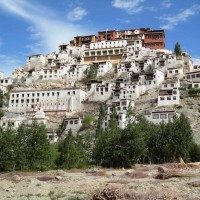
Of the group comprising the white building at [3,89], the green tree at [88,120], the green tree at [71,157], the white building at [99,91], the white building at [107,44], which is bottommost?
the green tree at [71,157]

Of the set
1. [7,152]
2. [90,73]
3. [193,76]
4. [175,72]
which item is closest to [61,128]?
[90,73]

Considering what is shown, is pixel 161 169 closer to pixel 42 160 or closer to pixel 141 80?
pixel 42 160

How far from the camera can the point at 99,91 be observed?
9494 centimetres

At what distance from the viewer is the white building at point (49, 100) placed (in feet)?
308

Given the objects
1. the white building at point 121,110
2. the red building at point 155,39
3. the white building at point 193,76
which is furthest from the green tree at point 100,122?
the red building at point 155,39

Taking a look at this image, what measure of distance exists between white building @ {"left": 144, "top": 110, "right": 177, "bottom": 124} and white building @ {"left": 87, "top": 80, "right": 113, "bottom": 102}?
59.9 ft

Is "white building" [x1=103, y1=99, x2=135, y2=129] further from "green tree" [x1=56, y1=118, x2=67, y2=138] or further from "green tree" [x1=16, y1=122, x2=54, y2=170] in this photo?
"green tree" [x1=16, y1=122, x2=54, y2=170]

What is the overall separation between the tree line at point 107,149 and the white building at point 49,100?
30.6 metres

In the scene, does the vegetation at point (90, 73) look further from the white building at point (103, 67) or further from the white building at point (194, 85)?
the white building at point (194, 85)

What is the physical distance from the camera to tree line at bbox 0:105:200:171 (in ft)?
166

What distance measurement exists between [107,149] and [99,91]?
1597 inches

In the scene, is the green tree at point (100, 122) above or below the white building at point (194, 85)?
below

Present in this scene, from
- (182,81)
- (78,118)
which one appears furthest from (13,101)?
(182,81)

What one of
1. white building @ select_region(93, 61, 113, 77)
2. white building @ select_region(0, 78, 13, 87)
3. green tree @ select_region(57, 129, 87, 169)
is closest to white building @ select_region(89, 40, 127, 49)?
white building @ select_region(93, 61, 113, 77)
